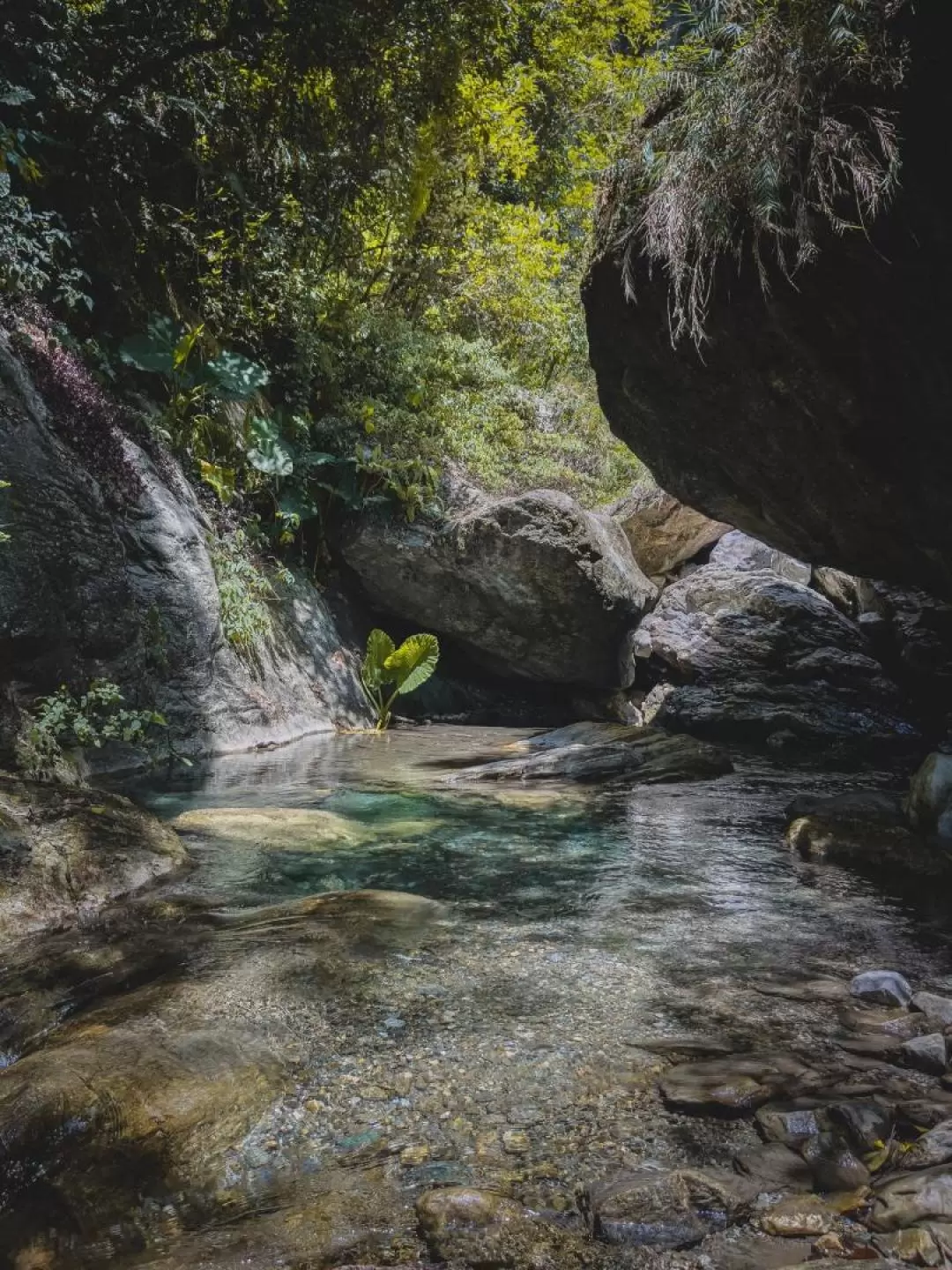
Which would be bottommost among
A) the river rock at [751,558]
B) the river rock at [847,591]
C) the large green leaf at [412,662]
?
the large green leaf at [412,662]

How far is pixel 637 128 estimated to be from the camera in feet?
18.1

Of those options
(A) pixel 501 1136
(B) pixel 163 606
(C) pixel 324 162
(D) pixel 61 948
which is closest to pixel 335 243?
(C) pixel 324 162

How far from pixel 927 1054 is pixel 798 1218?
841 mm

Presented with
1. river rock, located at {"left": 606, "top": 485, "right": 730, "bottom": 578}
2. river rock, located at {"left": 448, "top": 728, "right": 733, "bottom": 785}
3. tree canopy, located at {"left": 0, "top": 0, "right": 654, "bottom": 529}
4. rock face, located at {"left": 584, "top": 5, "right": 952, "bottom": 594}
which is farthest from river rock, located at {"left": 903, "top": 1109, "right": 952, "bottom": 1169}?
river rock, located at {"left": 606, "top": 485, "right": 730, "bottom": 578}

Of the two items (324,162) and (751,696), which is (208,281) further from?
(751,696)

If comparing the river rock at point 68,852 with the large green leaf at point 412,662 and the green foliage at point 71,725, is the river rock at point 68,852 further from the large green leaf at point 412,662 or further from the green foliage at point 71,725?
the large green leaf at point 412,662

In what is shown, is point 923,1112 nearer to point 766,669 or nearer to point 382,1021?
point 382,1021

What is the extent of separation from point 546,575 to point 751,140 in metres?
6.65

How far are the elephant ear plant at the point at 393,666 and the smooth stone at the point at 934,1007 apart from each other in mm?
8241

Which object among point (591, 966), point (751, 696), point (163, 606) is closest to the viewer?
point (591, 966)

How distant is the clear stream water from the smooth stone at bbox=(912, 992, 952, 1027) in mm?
281

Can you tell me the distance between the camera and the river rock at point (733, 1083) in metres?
2.08

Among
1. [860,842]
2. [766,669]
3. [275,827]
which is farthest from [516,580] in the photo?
[860,842]

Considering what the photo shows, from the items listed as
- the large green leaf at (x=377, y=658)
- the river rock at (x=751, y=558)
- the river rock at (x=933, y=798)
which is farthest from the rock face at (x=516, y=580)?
the river rock at (x=933, y=798)
